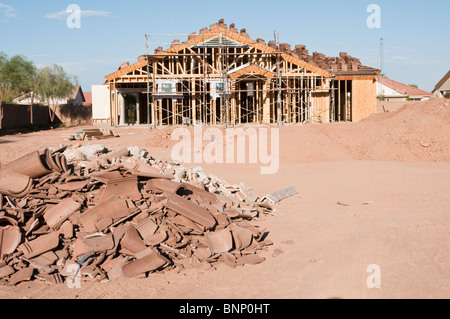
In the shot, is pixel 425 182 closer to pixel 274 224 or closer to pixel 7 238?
pixel 274 224

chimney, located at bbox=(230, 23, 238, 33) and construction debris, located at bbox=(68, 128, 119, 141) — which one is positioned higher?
chimney, located at bbox=(230, 23, 238, 33)

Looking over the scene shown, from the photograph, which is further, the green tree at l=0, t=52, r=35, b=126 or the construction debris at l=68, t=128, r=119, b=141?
the green tree at l=0, t=52, r=35, b=126

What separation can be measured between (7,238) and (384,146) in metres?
18.2

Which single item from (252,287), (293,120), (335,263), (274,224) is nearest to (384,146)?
(293,120)

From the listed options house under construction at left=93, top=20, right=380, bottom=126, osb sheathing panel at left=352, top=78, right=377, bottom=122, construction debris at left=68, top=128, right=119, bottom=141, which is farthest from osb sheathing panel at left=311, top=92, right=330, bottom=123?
construction debris at left=68, top=128, right=119, bottom=141

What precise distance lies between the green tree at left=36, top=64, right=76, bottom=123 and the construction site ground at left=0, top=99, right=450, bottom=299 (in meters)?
25.1

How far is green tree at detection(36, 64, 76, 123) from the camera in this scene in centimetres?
4466

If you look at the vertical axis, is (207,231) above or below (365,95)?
below

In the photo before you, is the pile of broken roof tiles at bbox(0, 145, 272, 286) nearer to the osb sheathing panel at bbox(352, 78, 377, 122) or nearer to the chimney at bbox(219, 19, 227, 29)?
the chimney at bbox(219, 19, 227, 29)

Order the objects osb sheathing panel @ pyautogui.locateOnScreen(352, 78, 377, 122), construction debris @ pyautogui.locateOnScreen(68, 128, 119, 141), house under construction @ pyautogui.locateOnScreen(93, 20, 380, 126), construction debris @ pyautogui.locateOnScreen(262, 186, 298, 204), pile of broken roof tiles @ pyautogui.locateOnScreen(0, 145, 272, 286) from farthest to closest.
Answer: osb sheathing panel @ pyautogui.locateOnScreen(352, 78, 377, 122) → house under construction @ pyautogui.locateOnScreen(93, 20, 380, 126) → construction debris @ pyautogui.locateOnScreen(68, 128, 119, 141) → construction debris @ pyautogui.locateOnScreen(262, 186, 298, 204) → pile of broken roof tiles @ pyautogui.locateOnScreen(0, 145, 272, 286)

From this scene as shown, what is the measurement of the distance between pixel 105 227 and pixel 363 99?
27.7 meters

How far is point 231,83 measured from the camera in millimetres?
30219

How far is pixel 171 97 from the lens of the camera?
2994 cm

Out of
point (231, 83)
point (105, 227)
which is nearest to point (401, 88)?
point (231, 83)
